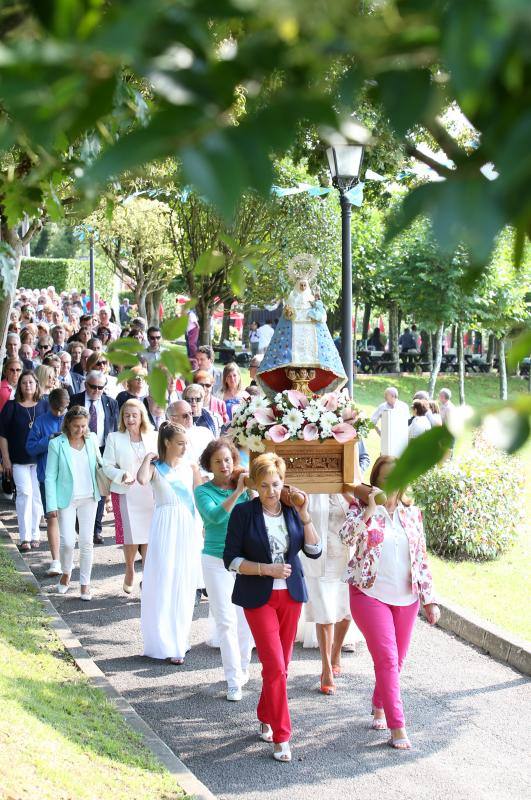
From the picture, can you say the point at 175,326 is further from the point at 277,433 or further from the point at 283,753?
the point at 277,433

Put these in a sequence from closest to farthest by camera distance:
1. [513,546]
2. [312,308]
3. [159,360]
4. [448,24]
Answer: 1. [448,24]
2. [159,360]
3. [312,308]
4. [513,546]

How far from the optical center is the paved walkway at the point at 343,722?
6555 millimetres

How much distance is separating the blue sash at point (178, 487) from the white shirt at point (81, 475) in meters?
1.66

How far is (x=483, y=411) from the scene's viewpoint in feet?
5.74

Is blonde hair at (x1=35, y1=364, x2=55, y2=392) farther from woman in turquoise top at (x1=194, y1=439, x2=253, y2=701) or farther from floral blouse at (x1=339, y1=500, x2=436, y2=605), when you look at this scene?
floral blouse at (x1=339, y1=500, x2=436, y2=605)

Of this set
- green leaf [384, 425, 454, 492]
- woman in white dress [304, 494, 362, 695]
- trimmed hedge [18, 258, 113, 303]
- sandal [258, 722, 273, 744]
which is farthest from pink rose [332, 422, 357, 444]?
trimmed hedge [18, 258, 113, 303]

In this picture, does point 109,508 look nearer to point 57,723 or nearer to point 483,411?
point 57,723

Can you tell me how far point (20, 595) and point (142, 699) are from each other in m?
2.39

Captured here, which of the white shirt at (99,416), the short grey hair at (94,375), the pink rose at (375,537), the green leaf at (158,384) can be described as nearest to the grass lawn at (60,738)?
the pink rose at (375,537)

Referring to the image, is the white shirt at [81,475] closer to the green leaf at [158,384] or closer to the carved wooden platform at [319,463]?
the carved wooden platform at [319,463]

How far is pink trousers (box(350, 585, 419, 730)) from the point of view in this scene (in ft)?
23.3

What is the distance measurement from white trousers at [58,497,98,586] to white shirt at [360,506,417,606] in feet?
13.4

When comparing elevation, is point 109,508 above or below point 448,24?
below

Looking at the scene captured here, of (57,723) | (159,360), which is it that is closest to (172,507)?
(57,723)
